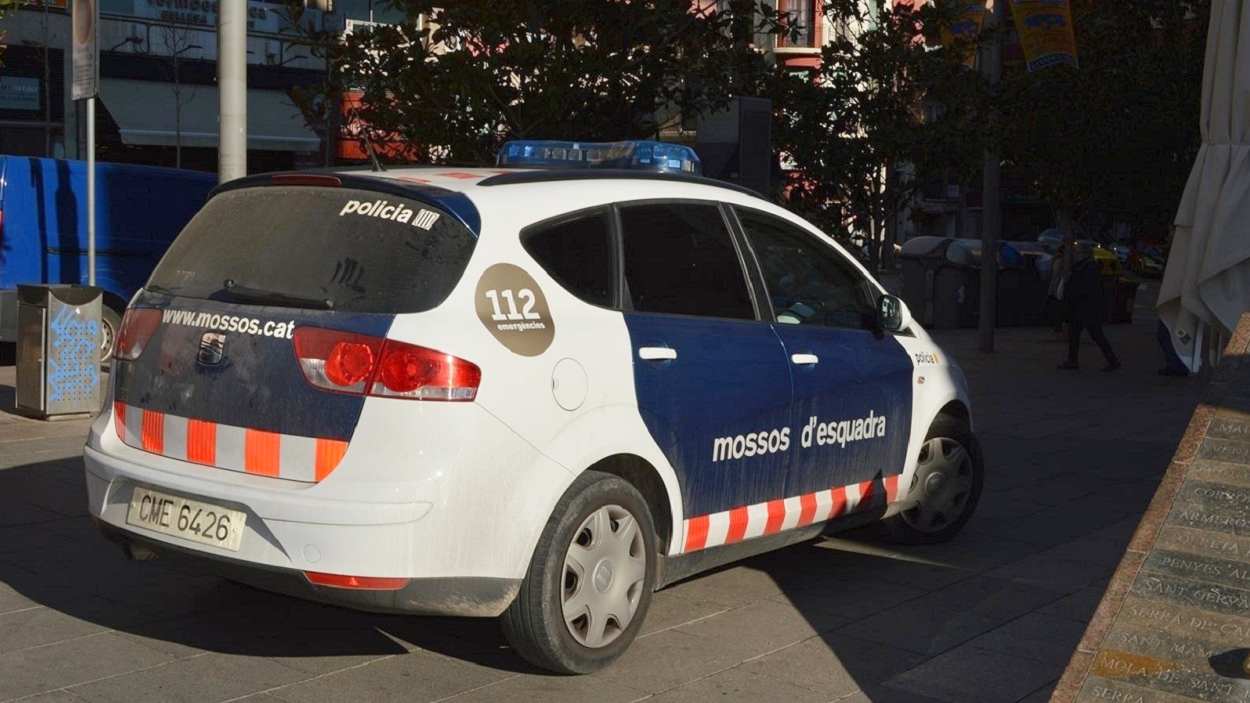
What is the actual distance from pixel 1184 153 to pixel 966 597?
14888mm

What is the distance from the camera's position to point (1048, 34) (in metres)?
17.2

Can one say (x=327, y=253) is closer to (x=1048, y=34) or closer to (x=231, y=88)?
(x=231, y=88)

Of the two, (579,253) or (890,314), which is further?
(890,314)

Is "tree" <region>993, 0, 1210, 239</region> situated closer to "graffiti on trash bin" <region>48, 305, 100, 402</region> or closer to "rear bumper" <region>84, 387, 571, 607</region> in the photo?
"graffiti on trash bin" <region>48, 305, 100, 402</region>

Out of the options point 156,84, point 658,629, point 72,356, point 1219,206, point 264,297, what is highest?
point 156,84

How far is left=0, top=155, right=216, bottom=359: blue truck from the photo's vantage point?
1438cm

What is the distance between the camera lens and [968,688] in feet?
17.0

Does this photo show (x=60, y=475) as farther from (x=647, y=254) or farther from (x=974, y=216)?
(x=974, y=216)

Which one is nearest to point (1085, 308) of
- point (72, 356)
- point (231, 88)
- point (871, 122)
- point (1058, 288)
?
point (871, 122)

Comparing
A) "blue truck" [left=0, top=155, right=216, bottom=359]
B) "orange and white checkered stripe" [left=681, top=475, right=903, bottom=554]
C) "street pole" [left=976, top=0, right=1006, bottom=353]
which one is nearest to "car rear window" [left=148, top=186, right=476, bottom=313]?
"orange and white checkered stripe" [left=681, top=475, right=903, bottom=554]

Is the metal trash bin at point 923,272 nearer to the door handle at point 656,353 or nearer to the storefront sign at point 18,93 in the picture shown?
the storefront sign at point 18,93

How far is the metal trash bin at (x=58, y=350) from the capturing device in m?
10.9

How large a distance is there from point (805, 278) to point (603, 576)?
186 centimetres

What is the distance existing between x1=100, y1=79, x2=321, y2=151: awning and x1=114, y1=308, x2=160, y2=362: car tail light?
22291 millimetres
